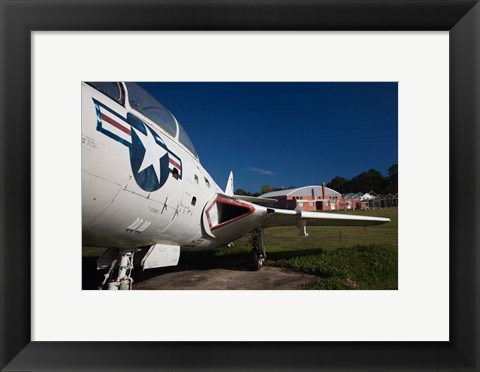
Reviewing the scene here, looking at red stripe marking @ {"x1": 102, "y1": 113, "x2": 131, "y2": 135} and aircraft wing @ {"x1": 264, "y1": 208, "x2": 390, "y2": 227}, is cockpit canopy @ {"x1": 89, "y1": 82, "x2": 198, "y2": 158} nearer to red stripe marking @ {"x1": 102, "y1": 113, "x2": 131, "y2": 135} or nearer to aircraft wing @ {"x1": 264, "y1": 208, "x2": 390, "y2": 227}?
red stripe marking @ {"x1": 102, "y1": 113, "x2": 131, "y2": 135}

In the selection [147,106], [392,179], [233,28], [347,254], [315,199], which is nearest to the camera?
[233,28]

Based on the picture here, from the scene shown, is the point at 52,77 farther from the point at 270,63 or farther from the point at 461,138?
the point at 461,138

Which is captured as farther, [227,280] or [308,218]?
[308,218]

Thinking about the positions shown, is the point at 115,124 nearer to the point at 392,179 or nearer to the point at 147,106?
the point at 147,106

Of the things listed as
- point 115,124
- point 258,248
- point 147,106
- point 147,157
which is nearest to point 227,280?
point 258,248

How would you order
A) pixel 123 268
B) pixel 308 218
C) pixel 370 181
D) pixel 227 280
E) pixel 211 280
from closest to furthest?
1. pixel 123 268
2. pixel 370 181
3. pixel 211 280
4. pixel 227 280
5. pixel 308 218

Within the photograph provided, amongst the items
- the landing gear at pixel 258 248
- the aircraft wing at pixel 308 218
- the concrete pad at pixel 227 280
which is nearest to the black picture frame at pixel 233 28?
the concrete pad at pixel 227 280

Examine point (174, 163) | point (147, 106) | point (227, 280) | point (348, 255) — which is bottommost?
point (227, 280)

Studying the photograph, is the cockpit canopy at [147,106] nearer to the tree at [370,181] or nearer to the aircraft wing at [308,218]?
the tree at [370,181]

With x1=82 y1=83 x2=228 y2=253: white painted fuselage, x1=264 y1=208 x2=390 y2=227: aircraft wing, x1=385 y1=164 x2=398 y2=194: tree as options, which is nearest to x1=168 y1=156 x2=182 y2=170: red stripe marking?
x1=82 y1=83 x2=228 y2=253: white painted fuselage
